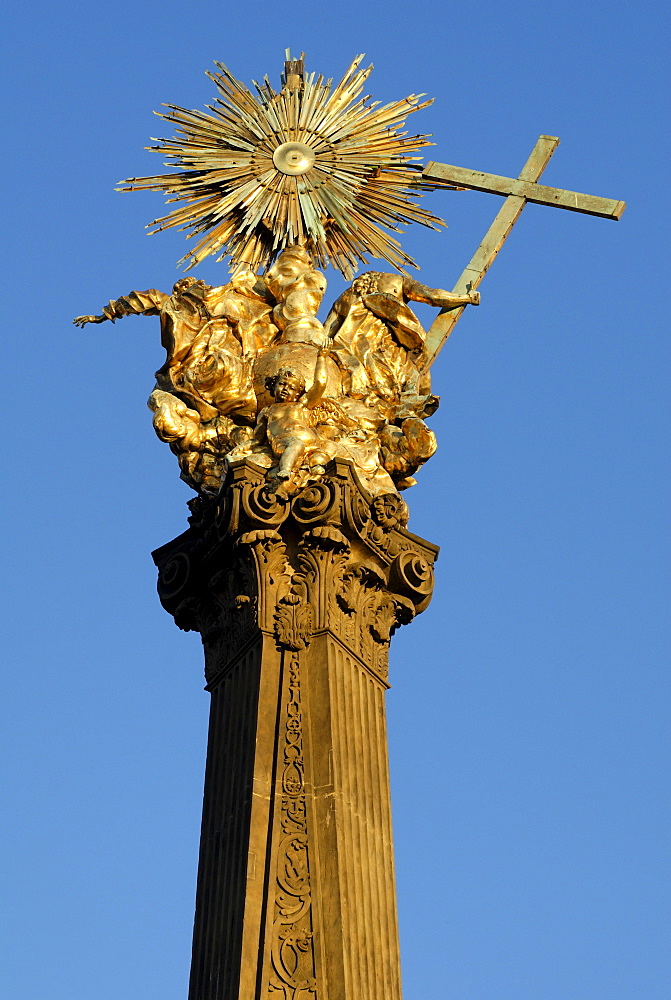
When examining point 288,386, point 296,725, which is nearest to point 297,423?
point 288,386

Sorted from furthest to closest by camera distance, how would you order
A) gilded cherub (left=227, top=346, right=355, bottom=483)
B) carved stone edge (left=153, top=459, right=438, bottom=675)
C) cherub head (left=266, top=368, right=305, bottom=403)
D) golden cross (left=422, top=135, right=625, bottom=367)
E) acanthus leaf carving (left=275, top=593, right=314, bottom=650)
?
1. golden cross (left=422, top=135, right=625, bottom=367)
2. cherub head (left=266, top=368, right=305, bottom=403)
3. gilded cherub (left=227, top=346, right=355, bottom=483)
4. carved stone edge (left=153, top=459, right=438, bottom=675)
5. acanthus leaf carving (left=275, top=593, right=314, bottom=650)

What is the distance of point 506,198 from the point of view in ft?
84.6

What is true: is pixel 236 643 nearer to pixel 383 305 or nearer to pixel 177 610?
pixel 177 610

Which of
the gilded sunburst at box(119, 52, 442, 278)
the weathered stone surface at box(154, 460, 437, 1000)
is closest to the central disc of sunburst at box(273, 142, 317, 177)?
the gilded sunburst at box(119, 52, 442, 278)

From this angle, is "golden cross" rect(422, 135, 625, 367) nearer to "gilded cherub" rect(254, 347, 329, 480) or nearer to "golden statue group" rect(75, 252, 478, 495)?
"golden statue group" rect(75, 252, 478, 495)

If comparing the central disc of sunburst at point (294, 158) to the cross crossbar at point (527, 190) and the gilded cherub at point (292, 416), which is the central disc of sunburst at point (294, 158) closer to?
the cross crossbar at point (527, 190)

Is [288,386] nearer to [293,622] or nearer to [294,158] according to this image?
[293,622]

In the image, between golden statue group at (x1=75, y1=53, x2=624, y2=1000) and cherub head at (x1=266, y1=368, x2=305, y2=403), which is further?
cherub head at (x1=266, y1=368, x2=305, y2=403)

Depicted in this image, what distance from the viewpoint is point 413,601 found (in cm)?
2225

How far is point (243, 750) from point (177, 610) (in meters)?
2.32

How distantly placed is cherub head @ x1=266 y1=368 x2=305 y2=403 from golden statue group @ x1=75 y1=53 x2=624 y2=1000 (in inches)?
0.9

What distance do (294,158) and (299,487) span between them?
5236mm

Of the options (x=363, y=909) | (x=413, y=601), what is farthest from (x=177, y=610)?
(x=363, y=909)

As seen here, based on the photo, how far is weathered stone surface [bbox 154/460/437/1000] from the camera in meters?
19.2
